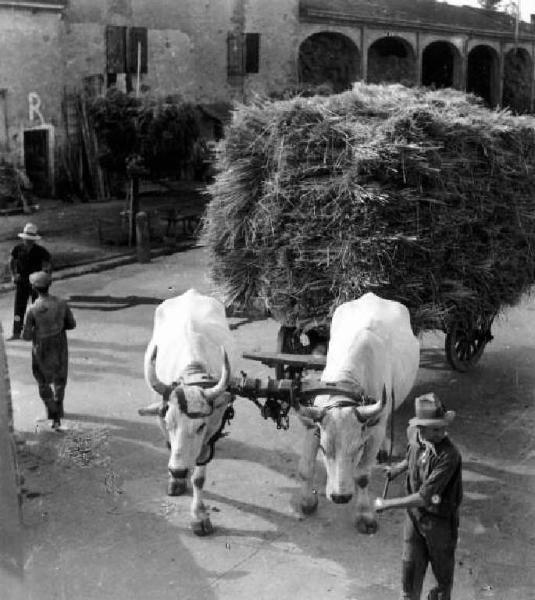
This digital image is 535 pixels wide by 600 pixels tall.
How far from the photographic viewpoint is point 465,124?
7996 millimetres

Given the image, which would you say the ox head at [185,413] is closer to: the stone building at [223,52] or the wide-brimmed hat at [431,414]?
the wide-brimmed hat at [431,414]

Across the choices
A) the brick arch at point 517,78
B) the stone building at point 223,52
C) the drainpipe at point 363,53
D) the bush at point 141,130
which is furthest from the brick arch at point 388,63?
the bush at point 141,130

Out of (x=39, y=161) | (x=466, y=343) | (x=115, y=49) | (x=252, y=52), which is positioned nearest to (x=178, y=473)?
(x=466, y=343)

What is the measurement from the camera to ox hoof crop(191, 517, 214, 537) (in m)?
6.29

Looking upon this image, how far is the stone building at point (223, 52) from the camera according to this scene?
21609 mm

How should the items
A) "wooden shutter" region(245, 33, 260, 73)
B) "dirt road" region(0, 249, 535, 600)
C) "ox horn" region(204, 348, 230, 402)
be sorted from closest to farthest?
"dirt road" region(0, 249, 535, 600) → "ox horn" region(204, 348, 230, 402) → "wooden shutter" region(245, 33, 260, 73)

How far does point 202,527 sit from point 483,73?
33.7 metres

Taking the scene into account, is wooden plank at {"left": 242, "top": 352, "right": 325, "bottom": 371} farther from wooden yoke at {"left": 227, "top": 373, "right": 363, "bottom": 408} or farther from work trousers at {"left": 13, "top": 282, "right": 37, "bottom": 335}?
work trousers at {"left": 13, "top": 282, "right": 37, "bottom": 335}

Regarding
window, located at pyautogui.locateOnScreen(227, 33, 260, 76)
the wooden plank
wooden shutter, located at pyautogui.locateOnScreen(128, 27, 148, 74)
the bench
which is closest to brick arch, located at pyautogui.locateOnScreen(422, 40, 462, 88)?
window, located at pyautogui.locateOnScreen(227, 33, 260, 76)

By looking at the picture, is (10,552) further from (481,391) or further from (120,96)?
(120,96)

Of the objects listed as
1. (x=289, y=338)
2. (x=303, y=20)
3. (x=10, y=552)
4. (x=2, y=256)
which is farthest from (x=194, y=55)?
(x=10, y=552)

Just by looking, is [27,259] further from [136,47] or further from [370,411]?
[136,47]

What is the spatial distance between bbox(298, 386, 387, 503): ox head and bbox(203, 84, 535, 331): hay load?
197cm

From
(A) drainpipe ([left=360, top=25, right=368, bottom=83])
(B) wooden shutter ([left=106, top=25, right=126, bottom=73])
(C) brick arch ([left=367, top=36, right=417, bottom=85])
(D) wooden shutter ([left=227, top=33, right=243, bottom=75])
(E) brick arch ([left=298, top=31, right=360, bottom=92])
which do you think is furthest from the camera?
(C) brick arch ([left=367, top=36, right=417, bottom=85])
